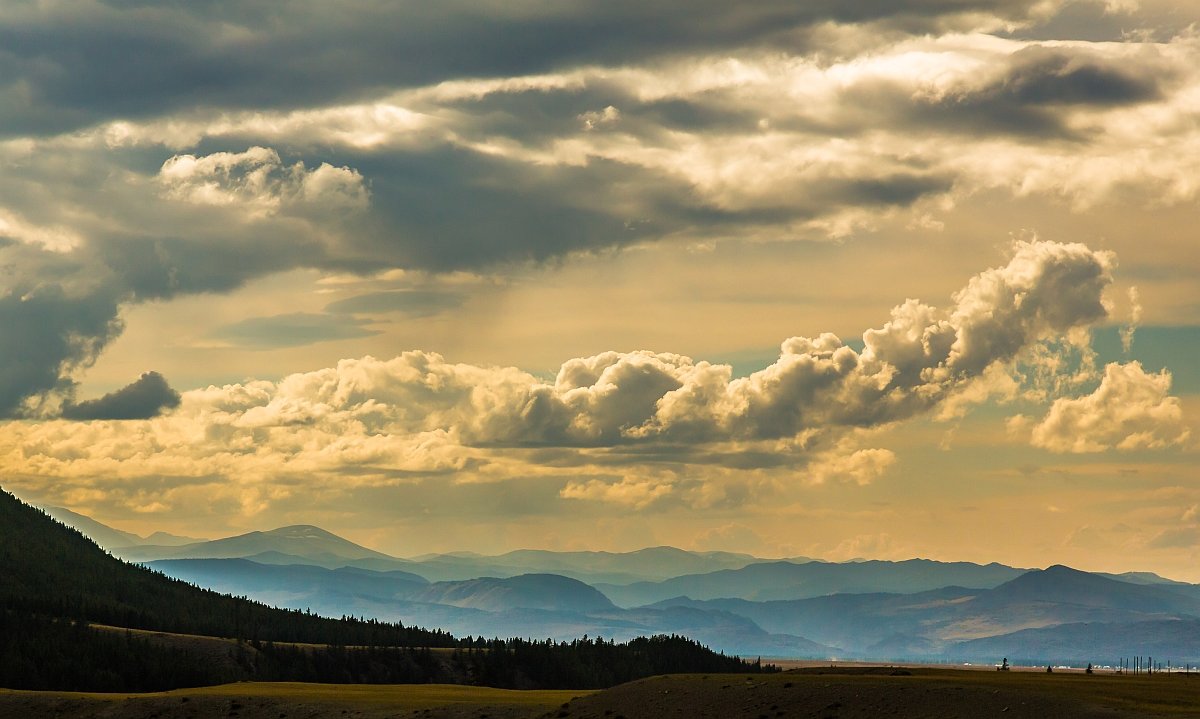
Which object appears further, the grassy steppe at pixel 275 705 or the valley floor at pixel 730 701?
the grassy steppe at pixel 275 705

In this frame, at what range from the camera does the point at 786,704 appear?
108m

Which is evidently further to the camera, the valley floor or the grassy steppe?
the grassy steppe

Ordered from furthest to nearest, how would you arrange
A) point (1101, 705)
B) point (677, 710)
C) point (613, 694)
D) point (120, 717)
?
point (120, 717) < point (613, 694) < point (677, 710) < point (1101, 705)

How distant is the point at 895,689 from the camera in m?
108

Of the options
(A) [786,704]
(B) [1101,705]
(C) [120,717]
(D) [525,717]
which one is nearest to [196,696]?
(C) [120,717]

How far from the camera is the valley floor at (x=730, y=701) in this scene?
4070 inches

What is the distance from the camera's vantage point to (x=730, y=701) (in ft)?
366

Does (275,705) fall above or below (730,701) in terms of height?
below

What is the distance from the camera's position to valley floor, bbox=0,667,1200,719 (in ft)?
339

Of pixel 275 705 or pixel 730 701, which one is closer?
pixel 730 701

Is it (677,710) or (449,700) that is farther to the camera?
(449,700)

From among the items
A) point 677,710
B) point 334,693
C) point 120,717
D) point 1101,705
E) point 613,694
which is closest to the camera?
point 1101,705

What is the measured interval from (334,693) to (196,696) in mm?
14764

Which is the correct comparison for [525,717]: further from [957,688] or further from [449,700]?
[957,688]
